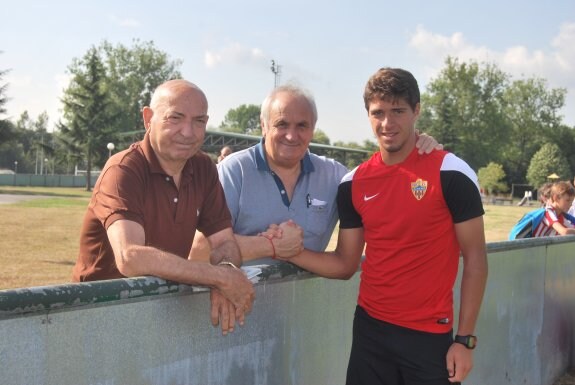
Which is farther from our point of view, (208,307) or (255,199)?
(255,199)

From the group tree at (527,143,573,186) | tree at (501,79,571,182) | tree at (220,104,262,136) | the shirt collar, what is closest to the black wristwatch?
the shirt collar

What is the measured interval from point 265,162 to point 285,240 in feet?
1.70

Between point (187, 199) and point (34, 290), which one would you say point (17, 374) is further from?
point (187, 199)

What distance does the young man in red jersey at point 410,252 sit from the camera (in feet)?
9.09

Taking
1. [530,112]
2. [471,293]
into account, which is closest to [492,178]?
[530,112]

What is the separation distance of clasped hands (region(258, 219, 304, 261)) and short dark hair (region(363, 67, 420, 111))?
0.74 metres

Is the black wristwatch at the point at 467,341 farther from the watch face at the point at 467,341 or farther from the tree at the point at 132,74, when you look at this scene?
the tree at the point at 132,74

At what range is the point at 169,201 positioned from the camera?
8.92ft

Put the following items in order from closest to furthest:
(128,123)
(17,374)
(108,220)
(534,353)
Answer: (17,374) < (108,220) < (534,353) < (128,123)

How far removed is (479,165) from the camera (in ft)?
290

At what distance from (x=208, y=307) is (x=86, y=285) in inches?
24.2

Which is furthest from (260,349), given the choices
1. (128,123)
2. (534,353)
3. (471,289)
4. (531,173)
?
(128,123)

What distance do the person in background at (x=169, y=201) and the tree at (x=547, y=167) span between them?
257 feet

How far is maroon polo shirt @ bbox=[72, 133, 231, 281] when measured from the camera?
2473 mm
